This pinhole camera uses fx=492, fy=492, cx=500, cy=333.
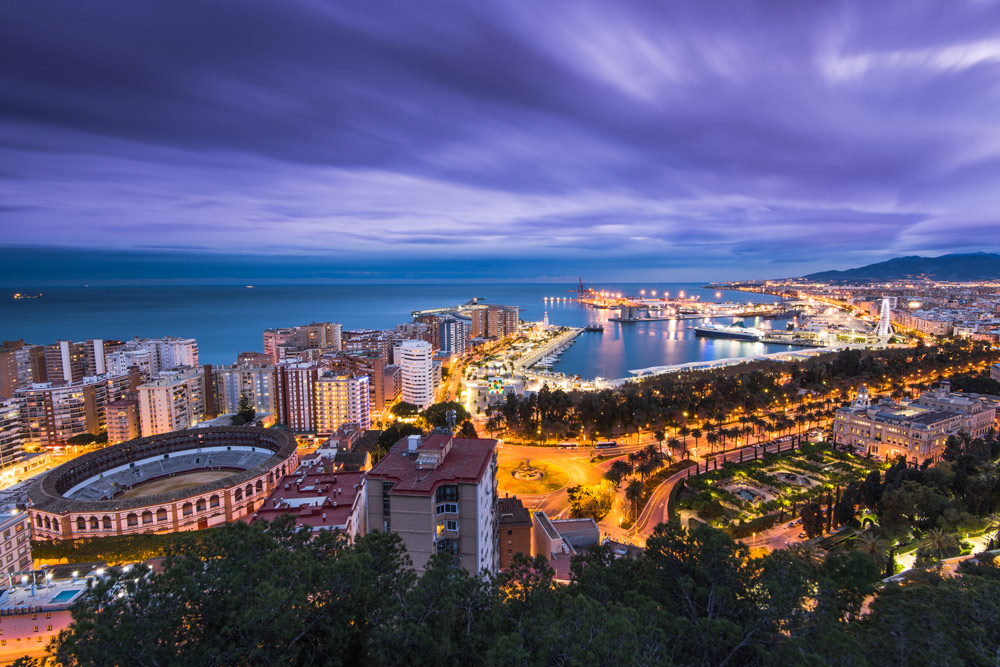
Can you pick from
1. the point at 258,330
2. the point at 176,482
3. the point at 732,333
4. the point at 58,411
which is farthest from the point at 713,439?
the point at 258,330

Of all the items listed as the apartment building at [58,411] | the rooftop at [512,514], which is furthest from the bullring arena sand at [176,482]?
the rooftop at [512,514]

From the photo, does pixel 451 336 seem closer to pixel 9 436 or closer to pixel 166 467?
pixel 166 467

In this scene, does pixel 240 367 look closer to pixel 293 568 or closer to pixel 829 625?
pixel 293 568

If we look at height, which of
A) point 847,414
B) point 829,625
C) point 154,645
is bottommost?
point 847,414

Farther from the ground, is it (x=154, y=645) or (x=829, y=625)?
(x=154, y=645)

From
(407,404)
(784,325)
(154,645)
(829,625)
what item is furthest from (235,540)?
(784,325)

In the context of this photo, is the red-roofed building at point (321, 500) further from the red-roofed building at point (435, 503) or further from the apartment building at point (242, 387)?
the apartment building at point (242, 387)

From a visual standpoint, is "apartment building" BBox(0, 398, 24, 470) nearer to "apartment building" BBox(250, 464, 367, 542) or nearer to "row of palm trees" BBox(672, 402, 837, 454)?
"apartment building" BBox(250, 464, 367, 542)
